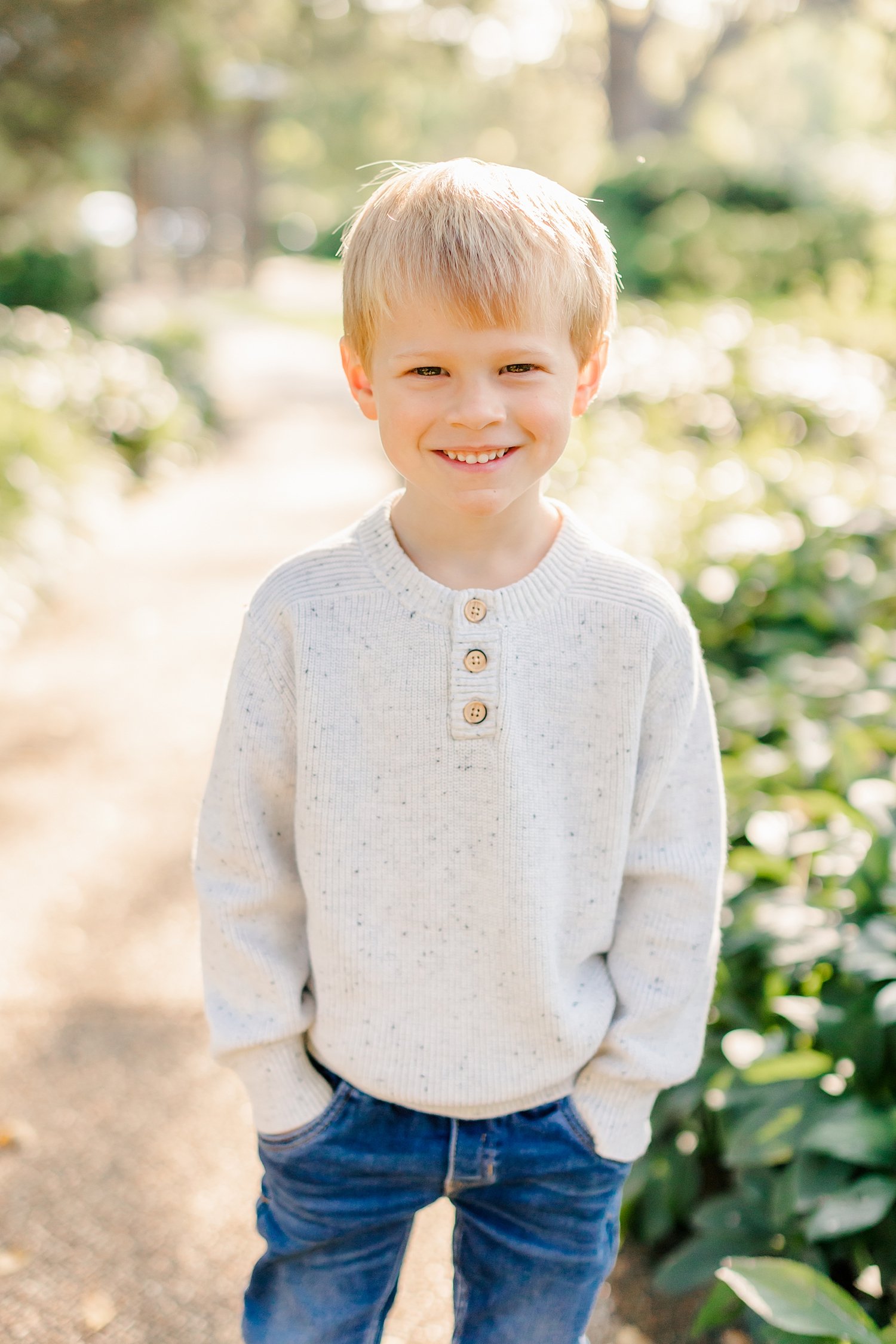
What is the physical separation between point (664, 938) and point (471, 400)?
0.68 metres

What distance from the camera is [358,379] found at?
1.34 m

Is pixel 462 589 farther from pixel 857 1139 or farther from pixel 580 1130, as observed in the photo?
pixel 857 1139

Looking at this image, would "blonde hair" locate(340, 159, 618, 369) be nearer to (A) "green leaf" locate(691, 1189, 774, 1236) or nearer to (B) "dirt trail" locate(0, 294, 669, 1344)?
(A) "green leaf" locate(691, 1189, 774, 1236)

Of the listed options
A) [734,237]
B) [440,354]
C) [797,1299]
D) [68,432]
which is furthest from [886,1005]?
[734,237]

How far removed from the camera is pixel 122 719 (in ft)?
15.3

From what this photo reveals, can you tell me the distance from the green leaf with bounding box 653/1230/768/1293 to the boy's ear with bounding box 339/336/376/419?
148 centimetres

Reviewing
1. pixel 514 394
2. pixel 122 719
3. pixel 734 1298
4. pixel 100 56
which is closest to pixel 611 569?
pixel 514 394

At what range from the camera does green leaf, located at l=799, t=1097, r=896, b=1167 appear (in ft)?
5.72

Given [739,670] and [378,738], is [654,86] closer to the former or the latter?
[739,670]

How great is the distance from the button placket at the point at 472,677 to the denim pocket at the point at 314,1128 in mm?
475

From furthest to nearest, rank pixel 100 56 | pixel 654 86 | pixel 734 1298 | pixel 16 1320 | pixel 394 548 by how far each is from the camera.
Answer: pixel 654 86 → pixel 100 56 → pixel 16 1320 → pixel 734 1298 → pixel 394 548

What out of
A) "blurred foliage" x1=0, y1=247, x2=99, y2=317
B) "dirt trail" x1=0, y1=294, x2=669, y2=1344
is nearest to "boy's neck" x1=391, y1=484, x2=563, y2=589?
"dirt trail" x1=0, y1=294, x2=669, y2=1344

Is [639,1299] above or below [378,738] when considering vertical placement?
below

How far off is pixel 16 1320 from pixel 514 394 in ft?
5.93
